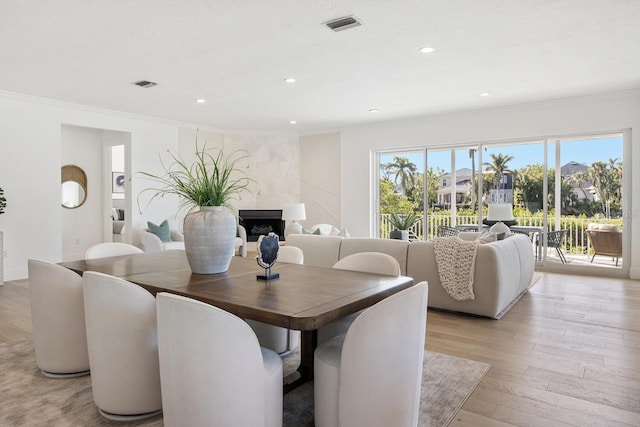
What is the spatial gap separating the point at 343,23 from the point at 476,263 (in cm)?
240

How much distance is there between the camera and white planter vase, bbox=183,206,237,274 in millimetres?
2391

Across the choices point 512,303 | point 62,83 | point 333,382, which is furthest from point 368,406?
point 62,83

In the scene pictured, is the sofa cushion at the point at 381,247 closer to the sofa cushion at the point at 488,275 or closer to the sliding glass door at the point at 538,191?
the sofa cushion at the point at 488,275

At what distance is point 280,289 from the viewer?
201cm

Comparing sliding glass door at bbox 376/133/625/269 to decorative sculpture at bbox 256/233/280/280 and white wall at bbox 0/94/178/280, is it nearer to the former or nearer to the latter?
decorative sculpture at bbox 256/233/280/280

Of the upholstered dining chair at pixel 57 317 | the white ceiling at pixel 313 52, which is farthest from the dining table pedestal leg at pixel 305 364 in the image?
the white ceiling at pixel 313 52

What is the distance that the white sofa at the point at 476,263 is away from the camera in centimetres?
372

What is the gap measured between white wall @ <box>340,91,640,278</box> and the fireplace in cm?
136

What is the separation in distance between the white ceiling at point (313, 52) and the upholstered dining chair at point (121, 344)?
6.93 ft

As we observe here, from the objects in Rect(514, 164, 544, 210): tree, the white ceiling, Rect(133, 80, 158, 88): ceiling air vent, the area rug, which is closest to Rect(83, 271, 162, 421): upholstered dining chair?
the area rug

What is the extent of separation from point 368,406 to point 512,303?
10.7 ft

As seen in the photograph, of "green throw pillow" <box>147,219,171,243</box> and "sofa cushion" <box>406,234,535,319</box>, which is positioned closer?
"sofa cushion" <box>406,234,535,319</box>

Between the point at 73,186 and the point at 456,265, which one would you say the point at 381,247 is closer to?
the point at 456,265

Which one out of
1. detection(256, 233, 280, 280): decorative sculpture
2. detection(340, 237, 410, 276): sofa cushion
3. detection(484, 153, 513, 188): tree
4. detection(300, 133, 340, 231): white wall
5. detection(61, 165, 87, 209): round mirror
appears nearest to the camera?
detection(256, 233, 280, 280): decorative sculpture
